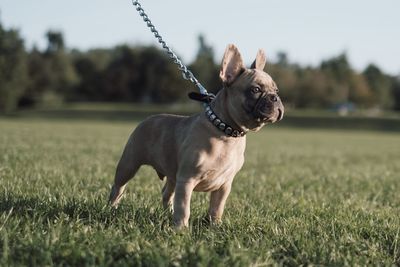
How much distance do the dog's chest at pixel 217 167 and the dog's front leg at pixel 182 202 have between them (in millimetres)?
122

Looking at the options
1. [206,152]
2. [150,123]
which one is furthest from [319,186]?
[206,152]

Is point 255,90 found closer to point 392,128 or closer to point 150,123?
point 150,123

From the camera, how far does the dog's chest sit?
13.2ft

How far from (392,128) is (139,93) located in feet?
154

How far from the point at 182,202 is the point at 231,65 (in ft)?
3.89

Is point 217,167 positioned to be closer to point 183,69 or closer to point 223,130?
point 223,130

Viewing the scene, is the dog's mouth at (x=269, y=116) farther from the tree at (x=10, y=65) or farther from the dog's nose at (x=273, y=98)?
the tree at (x=10, y=65)

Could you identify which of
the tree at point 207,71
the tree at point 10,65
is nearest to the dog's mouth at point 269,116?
the tree at point 10,65

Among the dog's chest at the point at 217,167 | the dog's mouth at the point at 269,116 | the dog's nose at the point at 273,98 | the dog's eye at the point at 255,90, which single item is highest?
the dog's eye at the point at 255,90

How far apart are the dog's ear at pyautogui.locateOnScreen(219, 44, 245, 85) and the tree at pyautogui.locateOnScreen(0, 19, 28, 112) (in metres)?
53.6

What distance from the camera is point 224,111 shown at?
13.6ft

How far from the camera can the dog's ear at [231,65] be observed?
412 centimetres

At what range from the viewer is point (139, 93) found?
88.2 metres

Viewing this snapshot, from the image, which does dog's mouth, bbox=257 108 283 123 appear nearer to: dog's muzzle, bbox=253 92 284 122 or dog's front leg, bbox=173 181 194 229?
dog's muzzle, bbox=253 92 284 122
